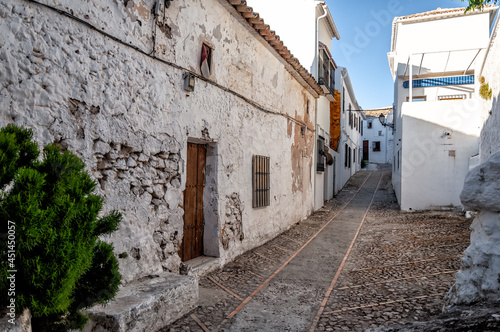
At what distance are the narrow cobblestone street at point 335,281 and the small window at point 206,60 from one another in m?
3.08

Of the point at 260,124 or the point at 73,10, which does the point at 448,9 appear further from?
the point at 73,10

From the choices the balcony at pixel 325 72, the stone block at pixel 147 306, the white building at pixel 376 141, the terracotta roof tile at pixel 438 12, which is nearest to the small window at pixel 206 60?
the stone block at pixel 147 306

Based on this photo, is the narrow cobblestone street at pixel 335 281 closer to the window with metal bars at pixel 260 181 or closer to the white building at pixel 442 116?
the window with metal bars at pixel 260 181

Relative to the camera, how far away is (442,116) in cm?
1145

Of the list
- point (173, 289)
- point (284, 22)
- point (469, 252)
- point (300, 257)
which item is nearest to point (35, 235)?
point (173, 289)

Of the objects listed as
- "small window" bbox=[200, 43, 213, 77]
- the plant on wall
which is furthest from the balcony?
"small window" bbox=[200, 43, 213, 77]

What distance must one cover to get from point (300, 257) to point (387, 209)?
7803mm

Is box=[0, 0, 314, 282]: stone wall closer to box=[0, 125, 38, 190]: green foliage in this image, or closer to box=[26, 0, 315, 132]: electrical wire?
box=[26, 0, 315, 132]: electrical wire

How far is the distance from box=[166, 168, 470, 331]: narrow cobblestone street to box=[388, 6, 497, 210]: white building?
2686 mm

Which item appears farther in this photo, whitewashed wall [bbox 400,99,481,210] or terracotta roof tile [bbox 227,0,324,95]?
whitewashed wall [bbox 400,99,481,210]

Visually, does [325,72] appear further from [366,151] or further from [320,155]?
[366,151]

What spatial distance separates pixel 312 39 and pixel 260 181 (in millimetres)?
7663

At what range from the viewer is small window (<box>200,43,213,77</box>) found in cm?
517

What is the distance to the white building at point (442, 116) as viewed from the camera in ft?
36.8
